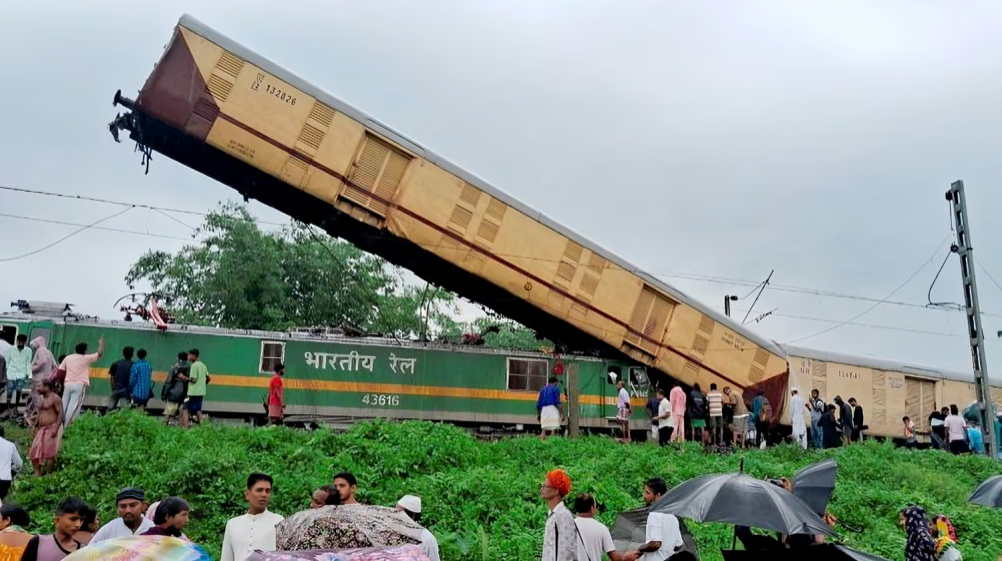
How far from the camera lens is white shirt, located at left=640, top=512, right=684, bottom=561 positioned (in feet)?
17.7

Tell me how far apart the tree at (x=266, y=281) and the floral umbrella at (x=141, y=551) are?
2342 centimetres

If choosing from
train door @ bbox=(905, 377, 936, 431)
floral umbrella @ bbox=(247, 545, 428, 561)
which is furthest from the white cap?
train door @ bbox=(905, 377, 936, 431)

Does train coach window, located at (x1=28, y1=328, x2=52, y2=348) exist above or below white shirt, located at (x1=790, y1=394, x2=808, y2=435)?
above

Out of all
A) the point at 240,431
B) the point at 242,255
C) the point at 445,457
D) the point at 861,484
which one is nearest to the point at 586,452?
the point at 445,457

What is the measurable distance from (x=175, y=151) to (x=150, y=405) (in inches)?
187

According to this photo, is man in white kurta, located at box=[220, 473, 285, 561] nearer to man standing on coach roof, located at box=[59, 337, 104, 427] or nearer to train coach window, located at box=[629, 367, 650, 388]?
man standing on coach roof, located at box=[59, 337, 104, 427]

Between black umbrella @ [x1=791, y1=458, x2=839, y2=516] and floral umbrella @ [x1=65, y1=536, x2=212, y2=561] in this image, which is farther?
black umbrella @ [x1=791, y1=458, x2=839, y2=516]

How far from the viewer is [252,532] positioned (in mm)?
4672

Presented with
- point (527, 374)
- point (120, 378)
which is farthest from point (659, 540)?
point (527, 374)

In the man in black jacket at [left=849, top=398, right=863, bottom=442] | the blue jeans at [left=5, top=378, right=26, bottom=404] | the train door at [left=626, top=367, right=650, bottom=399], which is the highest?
the train door at [left=626, top=367, right=650, bottom=399]

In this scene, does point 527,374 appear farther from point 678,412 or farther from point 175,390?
point 175,390

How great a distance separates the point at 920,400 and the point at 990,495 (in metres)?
18.7

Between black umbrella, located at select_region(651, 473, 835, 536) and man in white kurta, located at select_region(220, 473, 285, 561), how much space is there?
2353mm

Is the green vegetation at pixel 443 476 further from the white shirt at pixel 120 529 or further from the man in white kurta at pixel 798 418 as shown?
the white shirt at pixel 120 529
